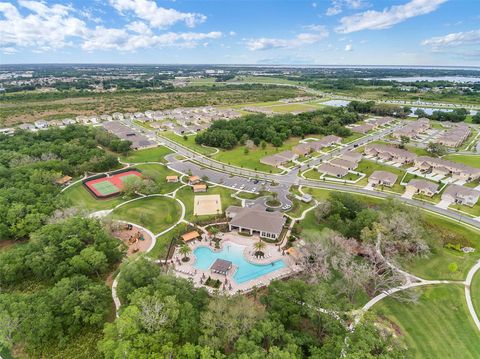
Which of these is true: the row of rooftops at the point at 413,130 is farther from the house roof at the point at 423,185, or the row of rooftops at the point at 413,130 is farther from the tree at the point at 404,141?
the house roof at the point at 423,185

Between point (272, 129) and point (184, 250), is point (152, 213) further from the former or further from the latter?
point (272, 129)

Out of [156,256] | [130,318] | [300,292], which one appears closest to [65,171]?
[156,256]

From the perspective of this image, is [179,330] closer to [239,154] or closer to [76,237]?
[76,237]

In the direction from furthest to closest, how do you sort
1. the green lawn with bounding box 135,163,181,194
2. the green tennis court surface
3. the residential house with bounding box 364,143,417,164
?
the residential house with bounding box 364,143,417,164
the green lawn with bounding box 135,163,181,194
the green tennis court surface

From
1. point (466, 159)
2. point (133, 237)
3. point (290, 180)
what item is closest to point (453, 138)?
point (466, 159)

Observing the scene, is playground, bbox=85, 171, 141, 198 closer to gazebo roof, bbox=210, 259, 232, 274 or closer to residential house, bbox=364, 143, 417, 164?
gazebo roof, bbox=210, 259, 232, 274

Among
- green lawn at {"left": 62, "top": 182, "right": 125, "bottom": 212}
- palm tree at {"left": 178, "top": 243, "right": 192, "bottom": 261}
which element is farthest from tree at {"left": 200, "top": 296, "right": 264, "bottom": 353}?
green lawn at {"left": 62, "top": 182, "right": 125, "bottom": 212}
